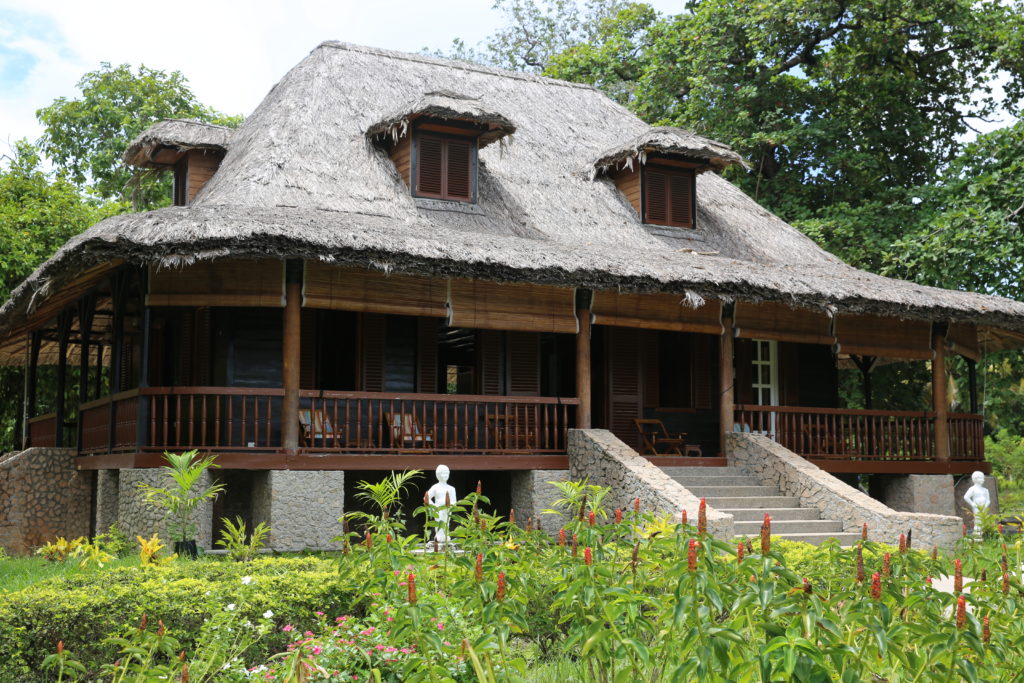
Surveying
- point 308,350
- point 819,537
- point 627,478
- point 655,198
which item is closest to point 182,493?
point 308,350

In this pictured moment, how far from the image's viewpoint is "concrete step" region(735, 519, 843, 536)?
12688 mm

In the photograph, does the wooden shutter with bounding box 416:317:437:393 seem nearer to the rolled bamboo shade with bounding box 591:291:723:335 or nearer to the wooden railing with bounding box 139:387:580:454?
the wooden railing with bounding box 139:387:580:454

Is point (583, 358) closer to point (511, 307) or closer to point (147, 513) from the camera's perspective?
point (511, 307)

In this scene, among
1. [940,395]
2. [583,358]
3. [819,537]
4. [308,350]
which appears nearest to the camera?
[819,537]

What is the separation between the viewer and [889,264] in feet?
72.0

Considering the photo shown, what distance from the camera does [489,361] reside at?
15.5 m

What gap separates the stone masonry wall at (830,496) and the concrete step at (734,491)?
0.14m

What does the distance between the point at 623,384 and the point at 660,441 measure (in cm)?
128

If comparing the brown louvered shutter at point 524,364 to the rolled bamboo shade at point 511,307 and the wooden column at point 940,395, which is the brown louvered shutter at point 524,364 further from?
the wooden column at point 940,395

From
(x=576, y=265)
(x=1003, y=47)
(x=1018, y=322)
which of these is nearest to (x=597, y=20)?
(x=1003, y=47)

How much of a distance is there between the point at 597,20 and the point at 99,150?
16.2 metres

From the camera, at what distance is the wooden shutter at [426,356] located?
1492cm

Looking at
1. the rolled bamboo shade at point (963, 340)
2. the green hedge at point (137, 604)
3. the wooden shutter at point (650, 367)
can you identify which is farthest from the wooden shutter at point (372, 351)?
the rolled bamboo shade at point (963, 340)

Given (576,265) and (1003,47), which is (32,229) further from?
(1003,47)
